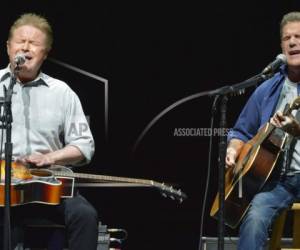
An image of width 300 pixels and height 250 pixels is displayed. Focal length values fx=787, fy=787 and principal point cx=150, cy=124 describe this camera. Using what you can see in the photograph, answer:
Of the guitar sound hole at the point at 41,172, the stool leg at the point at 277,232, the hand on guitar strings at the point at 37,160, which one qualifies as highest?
the hand on guitar strings at the point at 37,160

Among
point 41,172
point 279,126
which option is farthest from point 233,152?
point 41,172

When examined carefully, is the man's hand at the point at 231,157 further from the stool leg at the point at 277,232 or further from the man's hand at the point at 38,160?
the man's hand at the point at 38,160

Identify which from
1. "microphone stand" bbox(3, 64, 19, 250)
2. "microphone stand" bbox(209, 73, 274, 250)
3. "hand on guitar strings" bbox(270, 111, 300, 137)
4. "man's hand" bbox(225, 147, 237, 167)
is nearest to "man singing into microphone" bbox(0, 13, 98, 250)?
"microphone stand" bbox(3, 64, 19, 250)

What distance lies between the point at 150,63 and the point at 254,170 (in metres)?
1.66

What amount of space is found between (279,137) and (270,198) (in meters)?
0.38

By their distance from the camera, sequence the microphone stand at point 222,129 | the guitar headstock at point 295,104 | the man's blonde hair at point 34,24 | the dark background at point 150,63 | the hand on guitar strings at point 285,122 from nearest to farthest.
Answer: the microphone stand at point 222,129 → the hand on guitar strings at point 285,122 → the guitar headstock at point 295,104 → the man's blonde hair at point 34,24 → the dark background at point 150,63

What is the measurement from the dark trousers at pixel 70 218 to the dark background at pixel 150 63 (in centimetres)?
137

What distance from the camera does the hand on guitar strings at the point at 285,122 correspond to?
465cm

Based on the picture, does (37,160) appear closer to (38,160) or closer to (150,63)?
(38,160)

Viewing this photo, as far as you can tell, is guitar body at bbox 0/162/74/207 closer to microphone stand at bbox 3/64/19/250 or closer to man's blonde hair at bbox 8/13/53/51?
microphone stand at bbox 3/64/19/250

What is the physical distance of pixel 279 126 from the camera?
15.3 ft

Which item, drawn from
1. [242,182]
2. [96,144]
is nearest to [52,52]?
[96,144]

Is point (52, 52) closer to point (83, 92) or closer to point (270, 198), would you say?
point (83, 92)

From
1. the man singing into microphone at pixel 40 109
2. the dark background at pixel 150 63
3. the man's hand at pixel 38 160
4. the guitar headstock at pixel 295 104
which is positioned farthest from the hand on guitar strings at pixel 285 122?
the dark background at pixel 150 63
